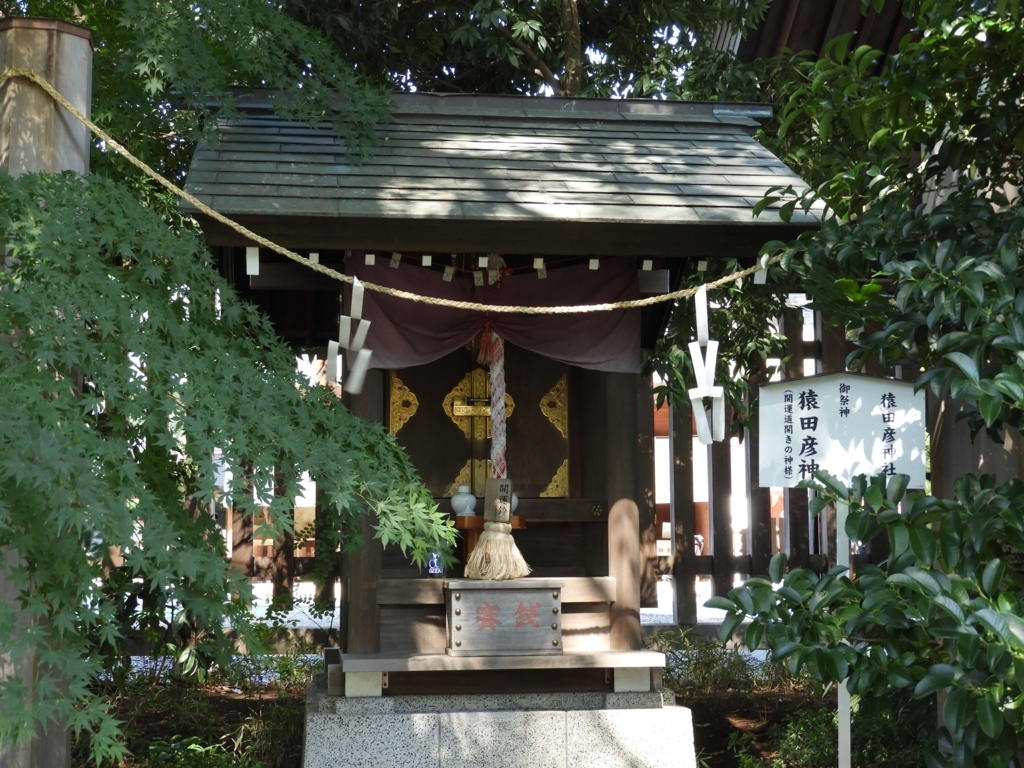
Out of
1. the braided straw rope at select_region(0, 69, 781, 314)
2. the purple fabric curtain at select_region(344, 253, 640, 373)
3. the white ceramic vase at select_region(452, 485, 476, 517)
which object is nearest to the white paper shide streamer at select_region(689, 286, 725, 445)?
the braided straw rope at select_region(0, 69, 781, 314)

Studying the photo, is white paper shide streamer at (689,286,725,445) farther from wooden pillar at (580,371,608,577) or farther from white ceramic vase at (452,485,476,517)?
white ceramic vase at (452,485,476,517)

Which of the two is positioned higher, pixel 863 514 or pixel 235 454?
pixel 235 454

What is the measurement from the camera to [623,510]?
5898 mm

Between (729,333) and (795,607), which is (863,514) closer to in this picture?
(795,607)

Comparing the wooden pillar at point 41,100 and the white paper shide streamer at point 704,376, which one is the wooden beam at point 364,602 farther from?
the wooden pillar at point 41,100

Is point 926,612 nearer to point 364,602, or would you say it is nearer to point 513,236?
point 513,236

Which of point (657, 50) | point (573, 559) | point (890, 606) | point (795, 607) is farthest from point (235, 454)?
point (657, 50)

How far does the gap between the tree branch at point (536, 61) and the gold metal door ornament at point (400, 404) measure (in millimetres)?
3103

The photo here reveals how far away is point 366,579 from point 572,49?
16.0 feet

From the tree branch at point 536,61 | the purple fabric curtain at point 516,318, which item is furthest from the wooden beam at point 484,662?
the tree branch at point 536,61

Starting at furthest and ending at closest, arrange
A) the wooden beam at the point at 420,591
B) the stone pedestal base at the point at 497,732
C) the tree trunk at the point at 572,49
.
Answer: the tree trunk at the point at 572,49 < the wooden beam at the point at 420,591 < the stone pedestal base at the point at 497,732

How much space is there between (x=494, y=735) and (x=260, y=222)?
2.88 metres

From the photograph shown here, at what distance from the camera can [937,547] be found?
12.0ft

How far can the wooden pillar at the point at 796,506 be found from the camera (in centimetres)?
939
